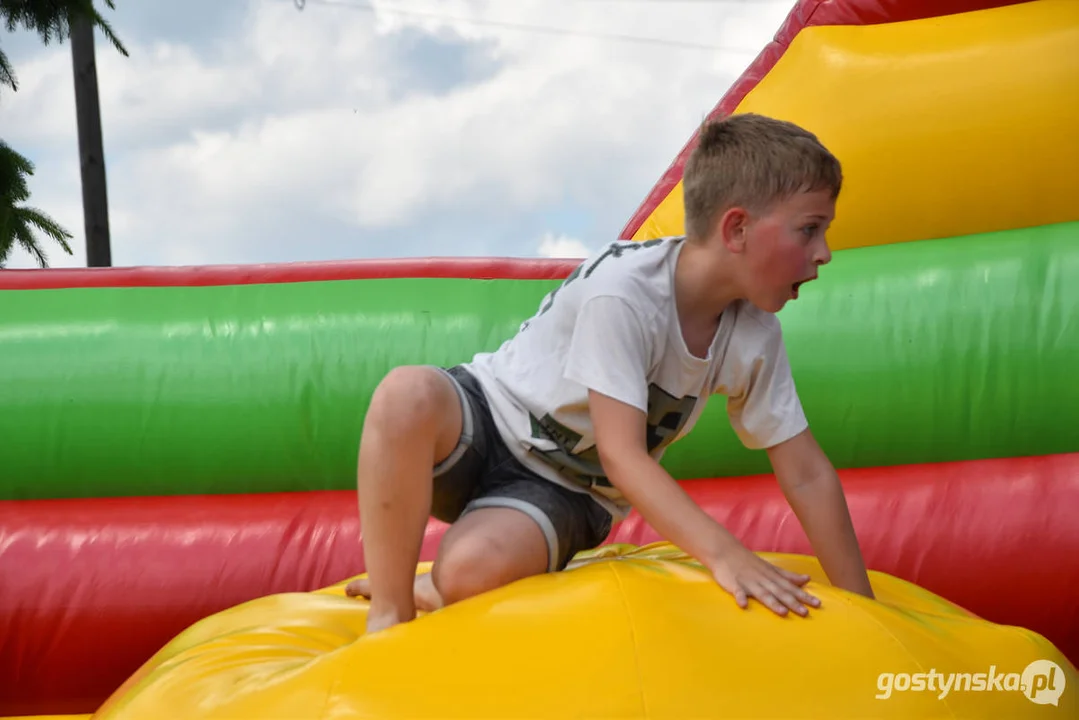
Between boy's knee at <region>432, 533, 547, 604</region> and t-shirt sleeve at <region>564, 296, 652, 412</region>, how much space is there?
165 millimetres

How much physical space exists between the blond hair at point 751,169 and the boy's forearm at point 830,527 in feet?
0.89

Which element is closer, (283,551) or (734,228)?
(734,228)

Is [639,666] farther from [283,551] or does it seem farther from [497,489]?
[283,551]

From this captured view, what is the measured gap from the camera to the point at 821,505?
107 centimetres

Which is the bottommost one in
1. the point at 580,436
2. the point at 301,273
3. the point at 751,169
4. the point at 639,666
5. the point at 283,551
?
the point at 283,551

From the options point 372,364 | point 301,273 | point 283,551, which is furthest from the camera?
point 301,273

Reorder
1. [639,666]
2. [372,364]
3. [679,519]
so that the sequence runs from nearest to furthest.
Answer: [639,666], [679,519], [372,364]

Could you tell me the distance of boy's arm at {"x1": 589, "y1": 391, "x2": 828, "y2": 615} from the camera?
87 centimetres

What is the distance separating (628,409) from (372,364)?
0.65 metres

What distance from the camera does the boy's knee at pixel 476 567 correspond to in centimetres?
95

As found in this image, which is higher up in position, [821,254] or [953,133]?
[953,133]

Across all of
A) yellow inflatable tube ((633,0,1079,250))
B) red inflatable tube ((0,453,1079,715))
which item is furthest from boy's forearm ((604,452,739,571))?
yellow inflatable tube ((633,0,1079,250))

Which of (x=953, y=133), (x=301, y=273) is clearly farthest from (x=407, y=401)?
(x=953, y=133)

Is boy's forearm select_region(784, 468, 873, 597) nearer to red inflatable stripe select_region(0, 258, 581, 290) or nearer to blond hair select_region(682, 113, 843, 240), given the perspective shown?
blond hair select_region(682, 113, 843, 240)
